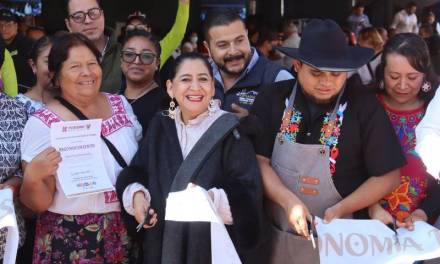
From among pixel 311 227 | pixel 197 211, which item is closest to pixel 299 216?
pixel 311 227

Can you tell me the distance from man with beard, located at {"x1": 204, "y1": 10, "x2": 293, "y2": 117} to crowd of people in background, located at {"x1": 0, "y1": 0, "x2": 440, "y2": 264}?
30 centimetres

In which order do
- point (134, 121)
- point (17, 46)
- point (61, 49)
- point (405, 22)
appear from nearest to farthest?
1. point (61, 49)
2. point (134, 121)
3. point (17, 46)
4. point (405, 22)

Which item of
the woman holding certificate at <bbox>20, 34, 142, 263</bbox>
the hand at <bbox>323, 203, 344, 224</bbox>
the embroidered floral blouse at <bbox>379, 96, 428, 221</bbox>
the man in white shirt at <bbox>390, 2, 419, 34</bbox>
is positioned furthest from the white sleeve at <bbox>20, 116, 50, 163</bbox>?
the man in white shirt at <bbox>390, 2, 419, 34</bbox>

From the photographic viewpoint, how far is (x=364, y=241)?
239 centimetres

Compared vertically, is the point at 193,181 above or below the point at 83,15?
below

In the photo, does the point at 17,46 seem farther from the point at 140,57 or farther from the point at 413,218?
the point at 413,218

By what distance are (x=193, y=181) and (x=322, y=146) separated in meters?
0.59

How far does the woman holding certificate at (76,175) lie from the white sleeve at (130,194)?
0.44 feet

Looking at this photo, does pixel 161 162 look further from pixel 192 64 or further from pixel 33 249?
pixel 33 249

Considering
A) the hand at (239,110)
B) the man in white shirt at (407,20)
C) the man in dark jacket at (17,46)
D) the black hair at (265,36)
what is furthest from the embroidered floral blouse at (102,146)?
the man in white shirt at (407,20)

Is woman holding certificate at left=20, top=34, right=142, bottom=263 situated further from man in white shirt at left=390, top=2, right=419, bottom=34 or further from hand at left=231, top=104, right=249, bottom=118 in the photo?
man in white shirt at left=390, top=2, right=419, bottom=34

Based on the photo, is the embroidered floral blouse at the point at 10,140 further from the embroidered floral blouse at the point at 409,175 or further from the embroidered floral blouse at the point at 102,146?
the embroidered floral blouse at the point at 409,175

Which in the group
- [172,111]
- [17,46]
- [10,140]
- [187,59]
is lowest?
[10,140]

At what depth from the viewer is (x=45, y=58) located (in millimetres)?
2996
